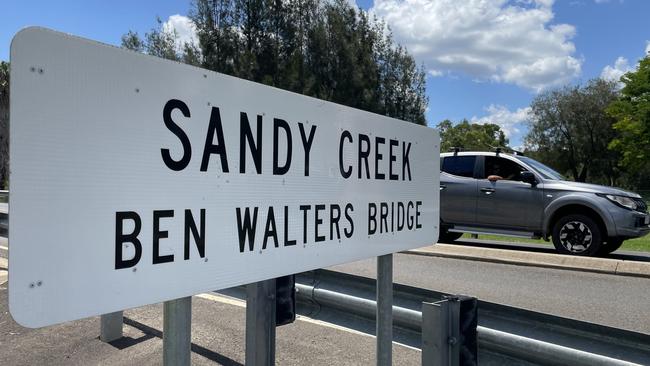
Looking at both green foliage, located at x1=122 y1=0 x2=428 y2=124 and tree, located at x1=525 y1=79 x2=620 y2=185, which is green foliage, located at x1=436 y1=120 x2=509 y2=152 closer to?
tree, located at x1=525 y1=79 x2=620 y2=185

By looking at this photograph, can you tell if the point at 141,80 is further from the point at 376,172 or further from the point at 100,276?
the point at 376,172

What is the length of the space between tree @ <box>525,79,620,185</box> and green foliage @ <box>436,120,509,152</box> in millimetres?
11830

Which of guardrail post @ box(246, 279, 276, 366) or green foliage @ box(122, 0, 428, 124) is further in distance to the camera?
green foliage @ box(122, 0, 428, 124)

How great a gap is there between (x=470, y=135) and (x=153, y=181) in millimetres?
83140

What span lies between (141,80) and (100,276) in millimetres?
540

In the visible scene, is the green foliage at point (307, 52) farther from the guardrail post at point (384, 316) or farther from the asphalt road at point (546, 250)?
the guardrail post at point (384, 316)

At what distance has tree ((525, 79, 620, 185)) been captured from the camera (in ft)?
191

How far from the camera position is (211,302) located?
5539 mm

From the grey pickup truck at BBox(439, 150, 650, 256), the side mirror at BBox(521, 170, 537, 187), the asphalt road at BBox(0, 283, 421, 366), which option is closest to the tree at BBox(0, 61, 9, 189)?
the grey pickup truck at BBox(439, 150, 650, 256)

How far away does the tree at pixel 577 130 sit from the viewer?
191 ft

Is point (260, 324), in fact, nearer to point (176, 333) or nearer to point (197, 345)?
point (176, 333)

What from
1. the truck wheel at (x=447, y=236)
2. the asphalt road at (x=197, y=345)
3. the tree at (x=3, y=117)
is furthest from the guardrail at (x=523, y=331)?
the tree at (x=3, y=117)

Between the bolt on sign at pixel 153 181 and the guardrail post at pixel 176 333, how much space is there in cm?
12

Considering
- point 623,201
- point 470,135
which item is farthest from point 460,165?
point 470,135
